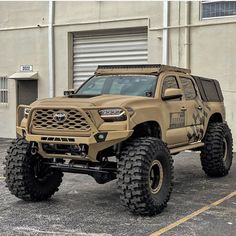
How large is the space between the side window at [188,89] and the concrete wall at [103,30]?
→ 15.8 ft

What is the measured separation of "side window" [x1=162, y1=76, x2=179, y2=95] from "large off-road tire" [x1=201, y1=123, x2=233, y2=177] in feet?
5.34

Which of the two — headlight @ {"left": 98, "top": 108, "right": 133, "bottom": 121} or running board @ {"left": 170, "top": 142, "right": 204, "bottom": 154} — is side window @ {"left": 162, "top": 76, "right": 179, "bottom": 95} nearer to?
running board @ {"left": 170, "top": 142, "right": 204, "bottom": 154}

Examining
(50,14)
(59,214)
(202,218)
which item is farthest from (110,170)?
(50,14)

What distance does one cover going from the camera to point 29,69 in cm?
1708

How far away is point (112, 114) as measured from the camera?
6551 millimetres

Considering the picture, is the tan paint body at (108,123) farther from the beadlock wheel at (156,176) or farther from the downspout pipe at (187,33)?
the downspout pipe at (187,33)

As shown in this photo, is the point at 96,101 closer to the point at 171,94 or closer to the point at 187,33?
the point at 171,94

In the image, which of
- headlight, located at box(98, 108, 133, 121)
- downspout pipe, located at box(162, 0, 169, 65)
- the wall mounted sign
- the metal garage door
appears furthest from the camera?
the wall mounted sign

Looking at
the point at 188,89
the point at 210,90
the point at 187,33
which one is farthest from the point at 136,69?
the point at 187,33

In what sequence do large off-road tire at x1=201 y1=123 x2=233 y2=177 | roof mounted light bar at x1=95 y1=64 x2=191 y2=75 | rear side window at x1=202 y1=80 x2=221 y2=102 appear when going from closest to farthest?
roof mounted light bar at x1=95 y1=64 x2=191 y2=75 → large off-road tire at x1=201 y1=123 x2=233 y2=177 → rear side window at x1=202 y1=80 x2=221 y2=102

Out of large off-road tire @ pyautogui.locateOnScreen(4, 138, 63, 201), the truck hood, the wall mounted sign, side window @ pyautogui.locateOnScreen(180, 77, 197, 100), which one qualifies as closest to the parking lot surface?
large off-road tire @ pyautogui.locateOnScreen(4, 138, 63, 201)

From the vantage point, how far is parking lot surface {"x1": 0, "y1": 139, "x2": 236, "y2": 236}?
5945mm

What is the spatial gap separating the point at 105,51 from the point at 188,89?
7.45m

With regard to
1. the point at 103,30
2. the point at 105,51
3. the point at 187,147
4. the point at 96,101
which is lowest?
the point at 187,147
